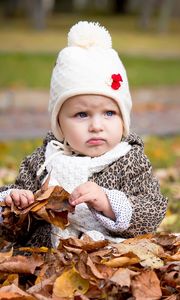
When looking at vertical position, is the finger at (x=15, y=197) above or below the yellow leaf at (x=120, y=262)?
above

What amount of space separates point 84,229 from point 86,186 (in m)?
0.30

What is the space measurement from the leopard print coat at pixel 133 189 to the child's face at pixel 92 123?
103mm

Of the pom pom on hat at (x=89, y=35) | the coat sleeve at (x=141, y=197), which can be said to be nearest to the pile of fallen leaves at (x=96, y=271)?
the coat sleeve at (x=141, y=197)

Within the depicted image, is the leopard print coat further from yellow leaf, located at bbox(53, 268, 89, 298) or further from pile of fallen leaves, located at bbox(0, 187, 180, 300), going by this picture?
yellow leaf, located at bbox(53, 268, 89, 298)

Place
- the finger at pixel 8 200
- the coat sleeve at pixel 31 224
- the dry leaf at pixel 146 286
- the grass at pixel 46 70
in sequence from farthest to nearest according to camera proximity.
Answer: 1. the grass at pixel 46 70
2. the coat sleeve at pixel 31 224
3. the finger at pixel 8 200
4. the dry leaf at pixel 146 286

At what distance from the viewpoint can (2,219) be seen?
395cm

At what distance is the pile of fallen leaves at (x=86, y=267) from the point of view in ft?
10.6

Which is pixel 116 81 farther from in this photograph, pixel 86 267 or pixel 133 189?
pixel 86 267

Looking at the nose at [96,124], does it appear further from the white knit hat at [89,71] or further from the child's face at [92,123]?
the white knit hat at [89,71]

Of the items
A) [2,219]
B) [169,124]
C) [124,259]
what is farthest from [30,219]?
[169,124]

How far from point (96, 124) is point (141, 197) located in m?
0.36

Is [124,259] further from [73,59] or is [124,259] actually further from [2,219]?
[73,59]

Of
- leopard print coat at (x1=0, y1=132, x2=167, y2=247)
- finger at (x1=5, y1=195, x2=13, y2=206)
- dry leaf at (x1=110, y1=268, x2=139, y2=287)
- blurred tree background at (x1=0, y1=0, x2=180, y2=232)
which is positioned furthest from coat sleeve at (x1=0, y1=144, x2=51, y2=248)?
blurred tree background at (x1=0, y1=0, x2=180, y2=232)

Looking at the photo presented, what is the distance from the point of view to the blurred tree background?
7753 millimetres
